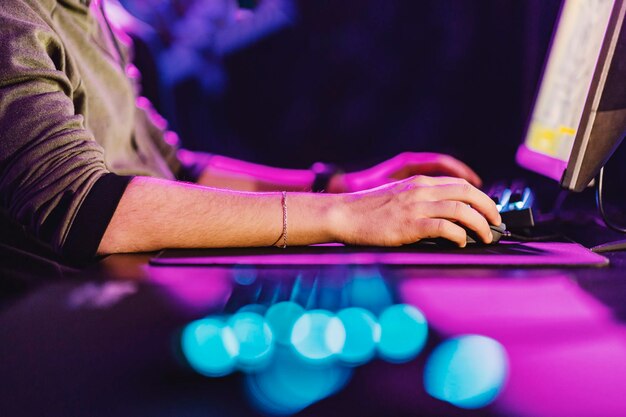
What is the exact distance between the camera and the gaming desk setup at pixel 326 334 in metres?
0.33

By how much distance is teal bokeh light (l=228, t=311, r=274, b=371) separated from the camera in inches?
14.8

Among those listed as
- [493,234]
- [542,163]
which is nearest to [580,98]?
[542,163]

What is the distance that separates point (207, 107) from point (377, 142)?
2.05ft

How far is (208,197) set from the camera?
0.75m

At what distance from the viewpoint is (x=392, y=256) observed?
69cm

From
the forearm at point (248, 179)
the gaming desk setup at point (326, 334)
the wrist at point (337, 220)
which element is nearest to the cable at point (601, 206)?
the gaming desk setup at point (326, 334)

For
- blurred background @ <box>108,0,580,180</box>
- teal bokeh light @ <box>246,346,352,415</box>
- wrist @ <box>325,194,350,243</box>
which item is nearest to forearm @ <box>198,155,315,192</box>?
blurred background @ <box>108,0,580,180</box>

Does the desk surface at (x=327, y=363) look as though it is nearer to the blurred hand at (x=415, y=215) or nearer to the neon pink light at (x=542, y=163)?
the blurred hand at (x=415, y=215)

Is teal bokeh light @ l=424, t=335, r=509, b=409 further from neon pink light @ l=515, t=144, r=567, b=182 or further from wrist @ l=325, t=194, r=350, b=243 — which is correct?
neon pink light @ l=515, t=144, r=567, b=182

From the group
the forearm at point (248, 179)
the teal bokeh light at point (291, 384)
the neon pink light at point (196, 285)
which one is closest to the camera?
the teal bokeh light at point (291, 384)

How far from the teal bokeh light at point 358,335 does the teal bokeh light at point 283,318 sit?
0.04 metres

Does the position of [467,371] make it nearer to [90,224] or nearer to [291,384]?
[291,384]

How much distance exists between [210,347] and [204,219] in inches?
13.9

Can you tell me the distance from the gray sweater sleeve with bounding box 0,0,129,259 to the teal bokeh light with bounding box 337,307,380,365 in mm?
375
